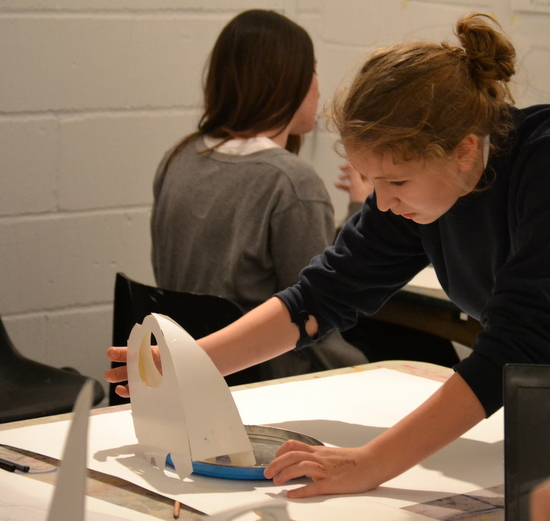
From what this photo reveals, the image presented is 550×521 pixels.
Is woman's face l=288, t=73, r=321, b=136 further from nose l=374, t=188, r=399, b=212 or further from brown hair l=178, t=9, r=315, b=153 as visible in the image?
nose l=374, t=188, r=399, b=212

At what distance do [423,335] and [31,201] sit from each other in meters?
1.12

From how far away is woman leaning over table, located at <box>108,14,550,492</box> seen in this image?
0.95m

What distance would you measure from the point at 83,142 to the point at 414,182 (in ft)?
4.78

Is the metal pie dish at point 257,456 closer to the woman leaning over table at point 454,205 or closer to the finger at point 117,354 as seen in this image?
the woman leaning over table at point 454,205

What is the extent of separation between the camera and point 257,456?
102 cm

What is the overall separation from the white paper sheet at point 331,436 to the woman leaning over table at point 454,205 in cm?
5

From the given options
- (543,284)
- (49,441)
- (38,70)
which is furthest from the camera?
(38,70)

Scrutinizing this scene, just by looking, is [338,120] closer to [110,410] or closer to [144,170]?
[110,410]

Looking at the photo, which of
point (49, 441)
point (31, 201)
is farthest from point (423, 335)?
point (49, 441)

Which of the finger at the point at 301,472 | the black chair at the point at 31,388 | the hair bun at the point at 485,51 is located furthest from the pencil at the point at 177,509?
the black chair at the point at 31,388

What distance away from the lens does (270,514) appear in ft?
2.48

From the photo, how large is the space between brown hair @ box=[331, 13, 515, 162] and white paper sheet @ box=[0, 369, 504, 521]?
15.2 inches

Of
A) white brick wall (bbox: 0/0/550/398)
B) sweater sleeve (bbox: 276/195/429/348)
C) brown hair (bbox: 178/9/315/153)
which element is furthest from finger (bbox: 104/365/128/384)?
white brick wall (bbox: 0/0/550/398)

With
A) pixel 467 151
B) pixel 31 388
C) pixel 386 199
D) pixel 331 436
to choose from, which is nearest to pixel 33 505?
pixel 331 436
